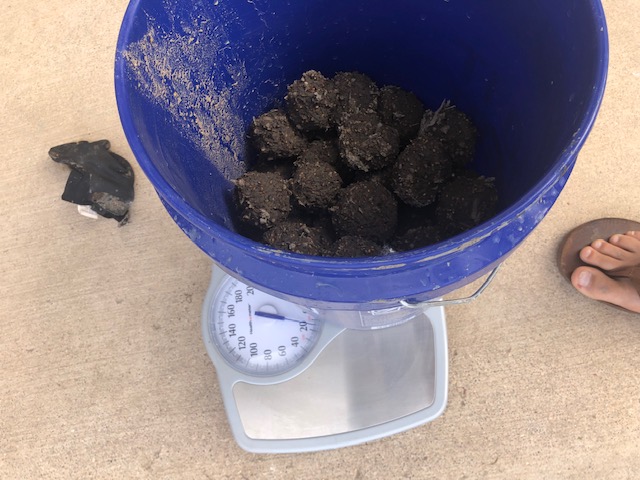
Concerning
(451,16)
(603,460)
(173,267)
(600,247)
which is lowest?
(603,460)

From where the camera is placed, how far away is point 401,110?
840mm

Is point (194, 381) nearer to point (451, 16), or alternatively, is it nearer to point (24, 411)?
point (24, 411)

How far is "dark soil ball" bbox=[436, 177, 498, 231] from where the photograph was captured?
71 centimetres

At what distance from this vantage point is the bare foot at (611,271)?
3.44ft

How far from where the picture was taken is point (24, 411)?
3.49ft

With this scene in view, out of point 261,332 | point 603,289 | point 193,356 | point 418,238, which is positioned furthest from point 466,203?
point 193,356

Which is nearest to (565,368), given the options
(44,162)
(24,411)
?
(24,411)

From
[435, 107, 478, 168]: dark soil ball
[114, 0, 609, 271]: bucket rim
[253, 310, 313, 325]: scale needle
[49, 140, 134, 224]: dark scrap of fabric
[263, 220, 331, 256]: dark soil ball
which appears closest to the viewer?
[114, 0, 609, 271]: bucket rim

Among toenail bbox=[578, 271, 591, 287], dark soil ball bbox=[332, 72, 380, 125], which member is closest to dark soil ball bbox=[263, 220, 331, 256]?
dark soil ball bbox=[332, 72, 380, 125]

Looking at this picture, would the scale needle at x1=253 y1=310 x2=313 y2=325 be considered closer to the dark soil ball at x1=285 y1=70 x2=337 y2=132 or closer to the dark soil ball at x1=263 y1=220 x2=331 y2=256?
the dark soil ball at x1=263 y1=220 x2=331 y2=256

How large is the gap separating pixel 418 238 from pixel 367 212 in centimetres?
8

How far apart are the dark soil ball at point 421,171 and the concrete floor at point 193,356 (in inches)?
14.7

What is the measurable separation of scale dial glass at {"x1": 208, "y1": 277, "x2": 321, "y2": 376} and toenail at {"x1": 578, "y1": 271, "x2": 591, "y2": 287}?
0.54 m

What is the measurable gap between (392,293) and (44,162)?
1013 mm
